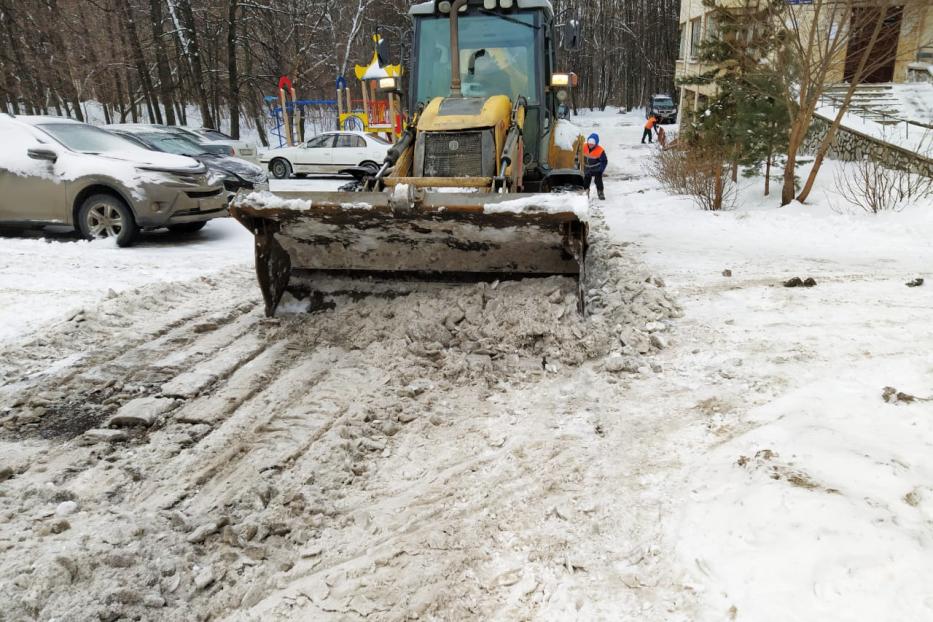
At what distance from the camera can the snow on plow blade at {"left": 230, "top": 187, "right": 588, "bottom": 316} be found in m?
4.67

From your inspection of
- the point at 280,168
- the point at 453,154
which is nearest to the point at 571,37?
the point at 453,154

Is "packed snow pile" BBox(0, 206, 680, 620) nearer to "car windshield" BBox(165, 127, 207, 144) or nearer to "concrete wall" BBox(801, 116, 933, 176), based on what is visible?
"concrete wall" BBox(801, 116, 933, 176)

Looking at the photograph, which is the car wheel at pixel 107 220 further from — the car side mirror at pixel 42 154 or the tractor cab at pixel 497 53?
the tractor cab at pixel 497 53

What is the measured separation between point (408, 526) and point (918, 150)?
1436cm

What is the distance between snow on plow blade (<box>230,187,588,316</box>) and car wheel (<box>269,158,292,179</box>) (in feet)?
44.9

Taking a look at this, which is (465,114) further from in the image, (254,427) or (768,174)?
(768,174)

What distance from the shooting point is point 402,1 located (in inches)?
1439

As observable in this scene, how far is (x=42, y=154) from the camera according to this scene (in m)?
8.09

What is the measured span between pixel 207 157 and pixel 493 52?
8.35 meters

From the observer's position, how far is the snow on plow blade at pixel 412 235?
4668mm

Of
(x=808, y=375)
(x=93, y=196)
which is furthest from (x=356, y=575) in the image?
(x=93, y=196)

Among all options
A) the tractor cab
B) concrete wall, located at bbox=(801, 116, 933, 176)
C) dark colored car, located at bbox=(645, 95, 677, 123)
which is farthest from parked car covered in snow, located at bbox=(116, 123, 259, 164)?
dark colored car, located at bbox=(645, 95, 677, 123)

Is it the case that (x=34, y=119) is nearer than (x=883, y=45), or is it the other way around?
(x=34, y=119)

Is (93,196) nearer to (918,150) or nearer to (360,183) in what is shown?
(360,183)
